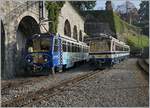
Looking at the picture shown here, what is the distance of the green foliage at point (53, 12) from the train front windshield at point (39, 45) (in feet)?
29.6

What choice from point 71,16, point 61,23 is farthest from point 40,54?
point 71,16

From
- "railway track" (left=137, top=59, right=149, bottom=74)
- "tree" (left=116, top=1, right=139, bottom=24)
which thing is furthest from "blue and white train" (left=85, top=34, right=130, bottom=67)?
"tree" (left=116, top=1, right=139, bottom=24)

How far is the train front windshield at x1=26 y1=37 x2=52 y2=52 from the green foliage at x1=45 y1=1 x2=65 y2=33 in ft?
29.6

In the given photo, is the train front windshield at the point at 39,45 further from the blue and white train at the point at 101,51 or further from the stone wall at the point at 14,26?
the blue and white train at the point at 101,51

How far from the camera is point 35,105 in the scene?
34.3 ft

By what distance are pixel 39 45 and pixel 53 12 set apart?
438 inches

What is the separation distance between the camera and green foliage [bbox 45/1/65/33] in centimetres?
3123

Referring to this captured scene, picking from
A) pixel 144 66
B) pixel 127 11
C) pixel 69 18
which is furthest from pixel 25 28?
pixel 127 11

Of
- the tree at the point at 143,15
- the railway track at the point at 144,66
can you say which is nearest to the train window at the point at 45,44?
the railway track at the point at 144,66

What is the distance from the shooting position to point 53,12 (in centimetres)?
3238

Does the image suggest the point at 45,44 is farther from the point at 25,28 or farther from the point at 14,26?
the point at 25,28

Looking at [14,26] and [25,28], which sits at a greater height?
[25,28]

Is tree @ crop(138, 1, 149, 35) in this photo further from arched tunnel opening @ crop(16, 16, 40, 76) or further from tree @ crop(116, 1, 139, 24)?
arched tunnel opening @ crop(16, 16, 40, 76)

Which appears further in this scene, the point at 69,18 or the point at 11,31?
the point at 69,18
